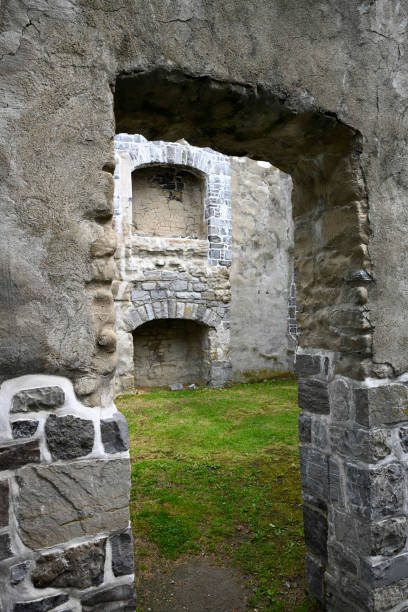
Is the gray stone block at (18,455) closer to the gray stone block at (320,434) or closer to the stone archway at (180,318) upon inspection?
the gray stone block at (320,434)

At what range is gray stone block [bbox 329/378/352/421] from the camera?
230 cm

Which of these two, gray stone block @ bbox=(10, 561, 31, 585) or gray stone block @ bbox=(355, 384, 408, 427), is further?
gray stone block @ bbox=(355, 384, 408, 427)

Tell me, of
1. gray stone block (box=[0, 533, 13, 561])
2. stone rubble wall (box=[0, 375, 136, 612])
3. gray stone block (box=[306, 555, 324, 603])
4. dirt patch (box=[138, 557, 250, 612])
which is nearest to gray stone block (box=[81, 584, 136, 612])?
stone rubble wall (box=[0, 375, 136, 612])

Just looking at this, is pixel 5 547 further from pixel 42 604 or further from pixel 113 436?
pixel 113 436

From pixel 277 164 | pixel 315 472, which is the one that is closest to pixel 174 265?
pixel 277 164

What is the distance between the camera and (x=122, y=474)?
1711mm

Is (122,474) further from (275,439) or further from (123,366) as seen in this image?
(123,366)

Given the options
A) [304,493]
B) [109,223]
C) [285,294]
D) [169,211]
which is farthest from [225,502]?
[285,294]

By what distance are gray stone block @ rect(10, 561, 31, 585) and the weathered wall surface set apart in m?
A: 8.15

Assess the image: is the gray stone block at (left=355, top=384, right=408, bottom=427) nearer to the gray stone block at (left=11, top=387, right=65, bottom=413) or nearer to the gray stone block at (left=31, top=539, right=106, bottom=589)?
the gray stone block at (left=31, top=539, right=106, bottom=589)

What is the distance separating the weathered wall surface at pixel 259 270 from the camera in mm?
9781

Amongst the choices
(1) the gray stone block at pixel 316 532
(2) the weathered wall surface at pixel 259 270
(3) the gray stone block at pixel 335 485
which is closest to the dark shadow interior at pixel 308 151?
(3) the gray stone block at pixel 335 485

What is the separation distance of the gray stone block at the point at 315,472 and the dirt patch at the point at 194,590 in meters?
0.83

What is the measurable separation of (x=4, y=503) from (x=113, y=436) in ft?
1.43
